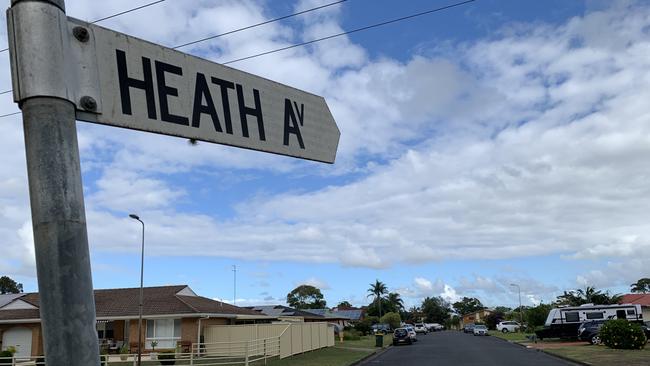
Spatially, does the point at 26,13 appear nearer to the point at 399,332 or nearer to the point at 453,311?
the point at 399,332

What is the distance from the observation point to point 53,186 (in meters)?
2.00

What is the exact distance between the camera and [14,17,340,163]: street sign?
2.23 meters

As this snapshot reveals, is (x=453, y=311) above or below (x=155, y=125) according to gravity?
below

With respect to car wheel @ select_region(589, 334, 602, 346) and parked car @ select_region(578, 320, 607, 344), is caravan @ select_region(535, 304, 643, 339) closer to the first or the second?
parked car @ select_region(578, 320, 607, 344)

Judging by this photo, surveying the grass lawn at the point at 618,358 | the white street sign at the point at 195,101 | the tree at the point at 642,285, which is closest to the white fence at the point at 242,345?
the grass lawn at the point at 618,358

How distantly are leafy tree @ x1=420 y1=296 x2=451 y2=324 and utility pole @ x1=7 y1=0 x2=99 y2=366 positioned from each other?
148 m

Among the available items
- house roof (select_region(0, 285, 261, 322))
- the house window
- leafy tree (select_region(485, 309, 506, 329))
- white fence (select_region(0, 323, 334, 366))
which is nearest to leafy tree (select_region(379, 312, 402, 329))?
leafy tree (select_region(485, 309, 506, 329))

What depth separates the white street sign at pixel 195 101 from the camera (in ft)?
7.66

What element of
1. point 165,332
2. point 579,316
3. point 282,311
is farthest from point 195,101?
point 282,311

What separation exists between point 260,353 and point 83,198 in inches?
1178

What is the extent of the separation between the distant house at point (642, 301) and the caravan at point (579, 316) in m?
18.4

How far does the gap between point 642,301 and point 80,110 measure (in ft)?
248

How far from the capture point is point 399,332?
5038 cm

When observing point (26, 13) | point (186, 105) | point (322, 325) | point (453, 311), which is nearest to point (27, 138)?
point (26, 13)
